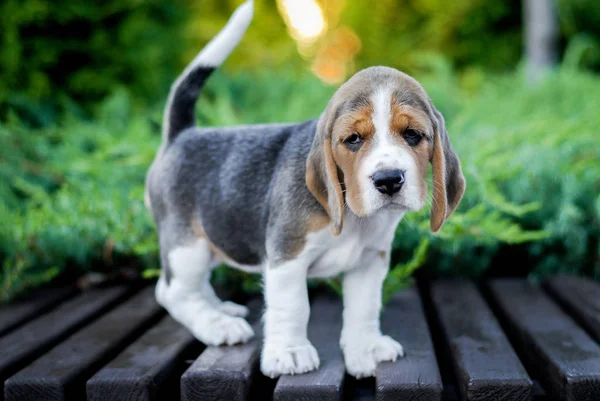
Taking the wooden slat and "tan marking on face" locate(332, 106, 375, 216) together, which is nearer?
"tan marking on face" locate(332, 106, 375, 216)

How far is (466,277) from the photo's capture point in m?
3.71

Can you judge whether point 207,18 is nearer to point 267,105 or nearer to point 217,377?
point 267,105

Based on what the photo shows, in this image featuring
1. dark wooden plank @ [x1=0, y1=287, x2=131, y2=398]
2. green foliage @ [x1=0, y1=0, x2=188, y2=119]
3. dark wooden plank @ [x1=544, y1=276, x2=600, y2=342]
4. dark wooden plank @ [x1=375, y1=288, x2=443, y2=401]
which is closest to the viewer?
dark wooden plank @ [x1=375, y1=288, x2=443, y2=401]

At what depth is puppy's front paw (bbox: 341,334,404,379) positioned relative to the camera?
243cm

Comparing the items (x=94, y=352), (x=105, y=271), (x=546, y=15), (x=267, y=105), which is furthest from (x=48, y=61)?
(x=546, y=15)

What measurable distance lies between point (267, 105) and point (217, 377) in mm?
4302

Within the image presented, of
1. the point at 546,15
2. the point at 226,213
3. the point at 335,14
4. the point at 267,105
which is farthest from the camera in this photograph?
the point at 335,14

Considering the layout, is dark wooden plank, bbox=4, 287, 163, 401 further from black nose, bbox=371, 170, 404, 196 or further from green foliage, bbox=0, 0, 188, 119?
green foliage, bbox=0, 0, 188, 119

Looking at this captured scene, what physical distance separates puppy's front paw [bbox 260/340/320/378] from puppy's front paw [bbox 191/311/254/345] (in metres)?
0.28

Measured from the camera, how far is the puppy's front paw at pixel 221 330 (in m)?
2.68

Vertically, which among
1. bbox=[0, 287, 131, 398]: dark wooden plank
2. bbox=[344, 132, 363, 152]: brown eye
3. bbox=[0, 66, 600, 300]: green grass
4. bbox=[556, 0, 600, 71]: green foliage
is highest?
bbox=[556, 0, 600, 71]: green foliage

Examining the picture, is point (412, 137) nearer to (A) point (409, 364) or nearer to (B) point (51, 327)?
(A) point (409, 364)

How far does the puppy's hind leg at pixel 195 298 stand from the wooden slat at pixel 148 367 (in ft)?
0.34

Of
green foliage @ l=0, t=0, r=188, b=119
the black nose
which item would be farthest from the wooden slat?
green foliage @ l=0, t=0, r=188, b=119
